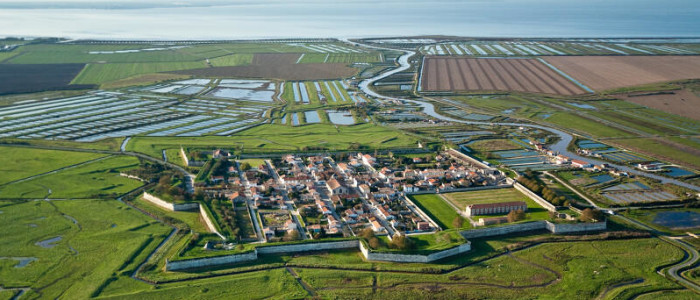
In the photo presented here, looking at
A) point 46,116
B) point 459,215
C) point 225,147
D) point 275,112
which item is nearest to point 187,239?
point 459,215

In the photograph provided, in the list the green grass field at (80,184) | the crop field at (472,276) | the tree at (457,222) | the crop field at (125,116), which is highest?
the crop field at (125,116)

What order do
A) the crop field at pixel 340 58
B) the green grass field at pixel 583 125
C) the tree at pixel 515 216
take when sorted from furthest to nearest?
the crop field at pixel 340 58 → the green grass field at pixel 583 125 → the tree at pixel 515 216

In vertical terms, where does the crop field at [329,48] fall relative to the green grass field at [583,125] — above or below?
above

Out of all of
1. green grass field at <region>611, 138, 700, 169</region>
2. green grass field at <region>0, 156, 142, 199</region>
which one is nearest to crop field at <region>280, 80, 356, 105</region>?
green grass field at <region>0, 156, 142, 199</region>

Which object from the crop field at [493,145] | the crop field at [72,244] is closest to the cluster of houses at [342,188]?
the crop field at [493,145]

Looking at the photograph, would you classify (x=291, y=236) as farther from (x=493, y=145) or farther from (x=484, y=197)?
(x=493, y=145)

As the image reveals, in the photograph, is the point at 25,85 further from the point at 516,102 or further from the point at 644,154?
the point at 644,154

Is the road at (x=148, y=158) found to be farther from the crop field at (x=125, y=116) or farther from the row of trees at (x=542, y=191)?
the row of trees at (x=542, y=191)

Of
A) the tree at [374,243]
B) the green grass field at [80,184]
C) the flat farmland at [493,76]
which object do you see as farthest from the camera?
the flat farmland at [493,76]
